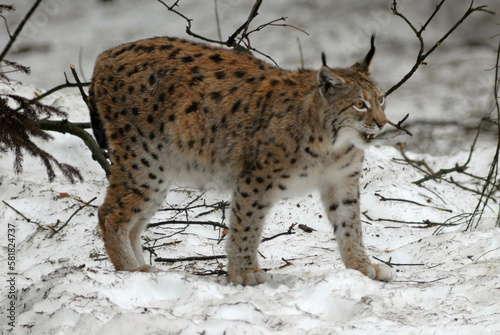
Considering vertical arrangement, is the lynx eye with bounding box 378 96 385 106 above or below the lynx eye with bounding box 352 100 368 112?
above

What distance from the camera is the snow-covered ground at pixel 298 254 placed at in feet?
11.5

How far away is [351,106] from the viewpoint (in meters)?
4.43

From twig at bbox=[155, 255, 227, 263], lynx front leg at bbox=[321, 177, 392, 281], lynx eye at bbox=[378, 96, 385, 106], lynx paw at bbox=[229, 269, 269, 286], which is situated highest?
lynx eye at bbox=[378, 96, 385, 106]

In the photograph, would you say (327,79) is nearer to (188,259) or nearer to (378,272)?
(378,272)

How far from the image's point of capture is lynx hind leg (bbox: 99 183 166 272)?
16.1ft

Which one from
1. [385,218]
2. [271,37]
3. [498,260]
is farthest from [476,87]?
[498,260]

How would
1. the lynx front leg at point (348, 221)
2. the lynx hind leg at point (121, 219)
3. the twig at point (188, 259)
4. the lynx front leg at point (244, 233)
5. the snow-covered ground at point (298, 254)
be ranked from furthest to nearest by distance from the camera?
1. the twig at point (188, 259)
2. the lynx hind leg at point (121, 219)
3. the lynx front leg at point (348, 221)
4. the lynx front leg at point (244, 233)
5. the snow-covered ground at point (298, 254)

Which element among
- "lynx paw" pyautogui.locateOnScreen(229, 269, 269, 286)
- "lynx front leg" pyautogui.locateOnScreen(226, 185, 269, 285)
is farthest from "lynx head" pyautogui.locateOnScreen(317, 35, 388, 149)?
"lynx paw" pyautogui.locateOnScreen(229, 269, 269, 286)

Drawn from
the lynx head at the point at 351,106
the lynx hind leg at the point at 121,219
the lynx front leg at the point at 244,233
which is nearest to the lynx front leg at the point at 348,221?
the lynx head at the point at 351,106

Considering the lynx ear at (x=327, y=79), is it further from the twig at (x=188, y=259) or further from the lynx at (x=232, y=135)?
the twig at (x=188, y=259)

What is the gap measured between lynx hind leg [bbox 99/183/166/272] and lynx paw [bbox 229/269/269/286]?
2.32 feet

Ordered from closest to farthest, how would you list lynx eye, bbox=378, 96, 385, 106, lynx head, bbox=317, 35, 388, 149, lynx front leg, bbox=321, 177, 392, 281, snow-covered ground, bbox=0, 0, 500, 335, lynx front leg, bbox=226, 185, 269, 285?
snow-covered ground, bbox=0, 0, 500, 335
lynx head, bbox=317, 35, 388, 149
lynx eye, bbox=378, 96, 385, 106
lynx front leg, bbox=226, 185, 269, 285
lynx front leg, bbox=321, 177, 392, 281

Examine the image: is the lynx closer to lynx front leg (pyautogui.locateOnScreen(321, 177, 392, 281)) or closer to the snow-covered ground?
lynx front leg (pyautogui.locateOnScreen(321, 177, 392, 281))

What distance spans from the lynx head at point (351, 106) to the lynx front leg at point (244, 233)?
67cm
